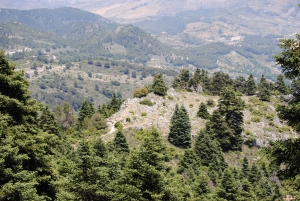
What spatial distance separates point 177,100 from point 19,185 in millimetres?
56617

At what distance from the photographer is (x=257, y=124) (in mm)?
63500

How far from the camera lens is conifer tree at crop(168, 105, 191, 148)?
172 ft

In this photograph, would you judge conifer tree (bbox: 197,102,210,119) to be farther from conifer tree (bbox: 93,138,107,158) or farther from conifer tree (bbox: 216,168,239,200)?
conifer tree (bbox: 93,138,107,158)

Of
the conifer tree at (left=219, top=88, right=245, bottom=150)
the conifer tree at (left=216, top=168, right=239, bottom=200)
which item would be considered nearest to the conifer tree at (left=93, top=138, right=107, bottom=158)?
the conifer tree at (left=216, top=168, right=239, bottom=200)

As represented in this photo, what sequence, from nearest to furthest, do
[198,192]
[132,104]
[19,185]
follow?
[19,185] < [198,192] < [132,104]

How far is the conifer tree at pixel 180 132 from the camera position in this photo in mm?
52562

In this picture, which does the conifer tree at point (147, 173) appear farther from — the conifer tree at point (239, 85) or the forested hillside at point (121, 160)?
the conifer tree at point (239, 85)

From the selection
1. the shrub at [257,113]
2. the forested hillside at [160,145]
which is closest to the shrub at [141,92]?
the forested hillside at [160,145]

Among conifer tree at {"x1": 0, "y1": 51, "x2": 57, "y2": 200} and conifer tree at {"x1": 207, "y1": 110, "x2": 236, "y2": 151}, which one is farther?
conifer tree at {"x1": 207, "y1": 110, "x2": 236, "y2": 151}

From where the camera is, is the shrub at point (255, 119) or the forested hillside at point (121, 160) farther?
the shrub at point (255, 119)

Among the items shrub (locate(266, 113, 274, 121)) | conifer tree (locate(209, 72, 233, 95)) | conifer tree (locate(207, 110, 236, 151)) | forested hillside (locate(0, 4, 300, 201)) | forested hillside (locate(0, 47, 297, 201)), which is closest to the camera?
forested hillside (locate(0, 4, 300, 201))

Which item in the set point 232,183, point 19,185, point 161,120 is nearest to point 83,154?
point 19,185

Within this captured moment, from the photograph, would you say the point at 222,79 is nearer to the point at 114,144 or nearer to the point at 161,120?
the point at 161,120

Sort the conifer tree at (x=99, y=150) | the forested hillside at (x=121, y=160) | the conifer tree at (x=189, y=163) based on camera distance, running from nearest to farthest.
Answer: the forested hillside at (x=121, y=160) → the conifer tree at (x=99, y=150) → the conifer tree at (x=189, y=163)
